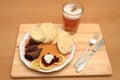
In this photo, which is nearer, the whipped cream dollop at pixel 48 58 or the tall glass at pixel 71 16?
the whipped cream dollop at pixel 48 58

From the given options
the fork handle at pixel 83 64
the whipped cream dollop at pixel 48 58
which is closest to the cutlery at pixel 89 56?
Answer: the fork handle at pixel 83 64

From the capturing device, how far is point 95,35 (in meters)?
0.96

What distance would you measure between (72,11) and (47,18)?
0.63ft

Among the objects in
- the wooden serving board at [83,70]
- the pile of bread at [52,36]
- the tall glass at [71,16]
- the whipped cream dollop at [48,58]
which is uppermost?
the tall glass at [71,16]

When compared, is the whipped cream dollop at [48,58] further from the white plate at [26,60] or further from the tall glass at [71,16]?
the tall glass at [71,16]

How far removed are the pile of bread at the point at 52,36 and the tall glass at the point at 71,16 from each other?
5 centimetres

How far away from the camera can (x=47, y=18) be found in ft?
3.57

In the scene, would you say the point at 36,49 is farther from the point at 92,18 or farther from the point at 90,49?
the point at 92,18

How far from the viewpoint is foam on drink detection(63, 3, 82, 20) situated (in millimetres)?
911

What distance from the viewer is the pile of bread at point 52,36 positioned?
2.82 ft

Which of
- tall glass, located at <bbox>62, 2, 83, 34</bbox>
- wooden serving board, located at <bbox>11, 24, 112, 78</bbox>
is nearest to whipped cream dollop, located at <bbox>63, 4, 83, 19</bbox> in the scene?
tall glass, located at <bbox>62, 2, 83, 34</bbox>

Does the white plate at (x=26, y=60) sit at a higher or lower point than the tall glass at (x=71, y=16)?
lower

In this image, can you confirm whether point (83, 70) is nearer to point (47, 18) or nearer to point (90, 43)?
point (90, 43)

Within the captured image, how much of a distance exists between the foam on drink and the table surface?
12 cm
